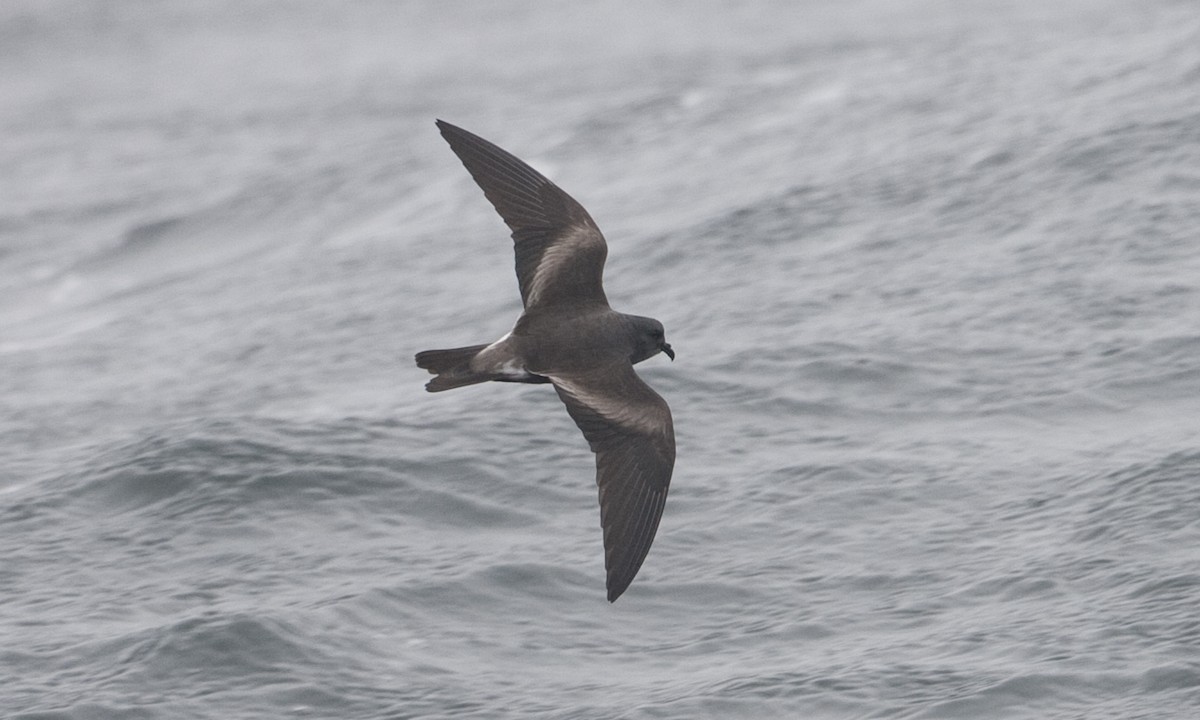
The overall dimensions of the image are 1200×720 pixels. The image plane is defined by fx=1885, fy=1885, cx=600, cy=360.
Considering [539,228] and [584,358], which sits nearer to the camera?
[584,358]

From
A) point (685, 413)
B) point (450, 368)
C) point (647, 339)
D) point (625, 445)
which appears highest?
point (450, 368)

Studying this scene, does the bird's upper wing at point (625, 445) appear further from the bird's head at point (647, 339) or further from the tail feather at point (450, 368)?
the tail feather at point (450, 368)

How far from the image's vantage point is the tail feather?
26.2 feet

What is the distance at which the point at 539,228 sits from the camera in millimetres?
9094

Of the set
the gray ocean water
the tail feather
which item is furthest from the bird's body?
the gray ocean water

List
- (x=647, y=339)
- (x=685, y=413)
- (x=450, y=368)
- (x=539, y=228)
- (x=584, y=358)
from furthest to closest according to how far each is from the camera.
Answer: (x=685, y=413)
(x=539, y=228)
(x=647, y=339)
(x=584, y=358)
(x=450, y=368)

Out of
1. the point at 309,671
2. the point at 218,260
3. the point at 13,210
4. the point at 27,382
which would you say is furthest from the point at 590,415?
the point at 13,210

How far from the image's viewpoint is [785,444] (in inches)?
457

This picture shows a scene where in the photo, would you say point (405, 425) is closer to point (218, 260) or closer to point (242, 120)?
point (218, 260)

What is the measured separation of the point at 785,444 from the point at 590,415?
3765 mm

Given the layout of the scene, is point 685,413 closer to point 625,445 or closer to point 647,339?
point 647,339

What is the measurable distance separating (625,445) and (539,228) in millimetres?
1471

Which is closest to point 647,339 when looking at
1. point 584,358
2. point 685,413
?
point 584,358

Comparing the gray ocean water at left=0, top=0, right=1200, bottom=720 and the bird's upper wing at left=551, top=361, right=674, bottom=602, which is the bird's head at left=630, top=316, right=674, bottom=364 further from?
the gray ocean water at left=0, top=0, right=1200, bottom=720
